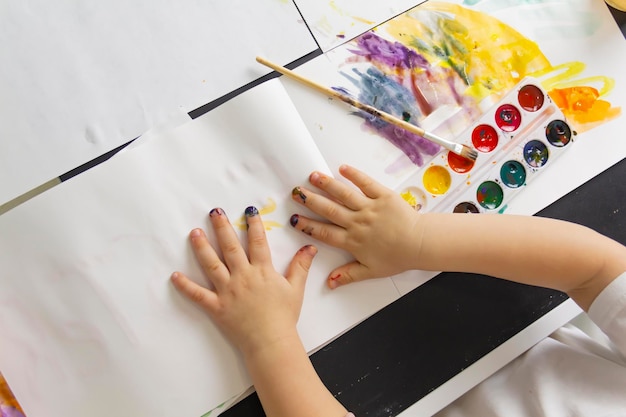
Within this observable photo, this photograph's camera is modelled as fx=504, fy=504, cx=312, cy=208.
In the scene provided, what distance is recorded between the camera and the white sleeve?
0.51m

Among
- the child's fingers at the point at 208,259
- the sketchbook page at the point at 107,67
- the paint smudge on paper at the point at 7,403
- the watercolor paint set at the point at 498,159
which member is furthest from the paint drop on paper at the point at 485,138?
the paint smudge on paper at the point at 7,403

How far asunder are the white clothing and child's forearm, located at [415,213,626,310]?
0.07 ft

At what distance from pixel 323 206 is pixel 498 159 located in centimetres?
22

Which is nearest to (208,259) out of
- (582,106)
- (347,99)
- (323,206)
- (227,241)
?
(227,241)

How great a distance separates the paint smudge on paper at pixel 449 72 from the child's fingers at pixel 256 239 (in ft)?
0.57

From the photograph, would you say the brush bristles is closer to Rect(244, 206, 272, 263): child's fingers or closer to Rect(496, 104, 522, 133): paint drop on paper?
Rect(496, 104, 522, 133): paint drop on paper

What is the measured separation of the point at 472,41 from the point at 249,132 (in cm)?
30

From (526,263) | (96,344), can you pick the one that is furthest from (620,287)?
(96,344)

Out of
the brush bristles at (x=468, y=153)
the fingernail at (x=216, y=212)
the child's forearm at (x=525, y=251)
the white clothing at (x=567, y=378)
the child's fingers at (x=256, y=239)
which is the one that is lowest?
the white clothing at (x=567, y=378)

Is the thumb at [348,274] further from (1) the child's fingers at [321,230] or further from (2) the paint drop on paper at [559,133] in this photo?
(2) the paint drop on paper at [559,133]

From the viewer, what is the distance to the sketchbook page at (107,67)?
55 centimetres

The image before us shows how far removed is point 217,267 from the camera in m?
0.53

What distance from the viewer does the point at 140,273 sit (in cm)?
54

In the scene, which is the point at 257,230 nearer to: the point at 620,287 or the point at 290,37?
the point at 290,37
